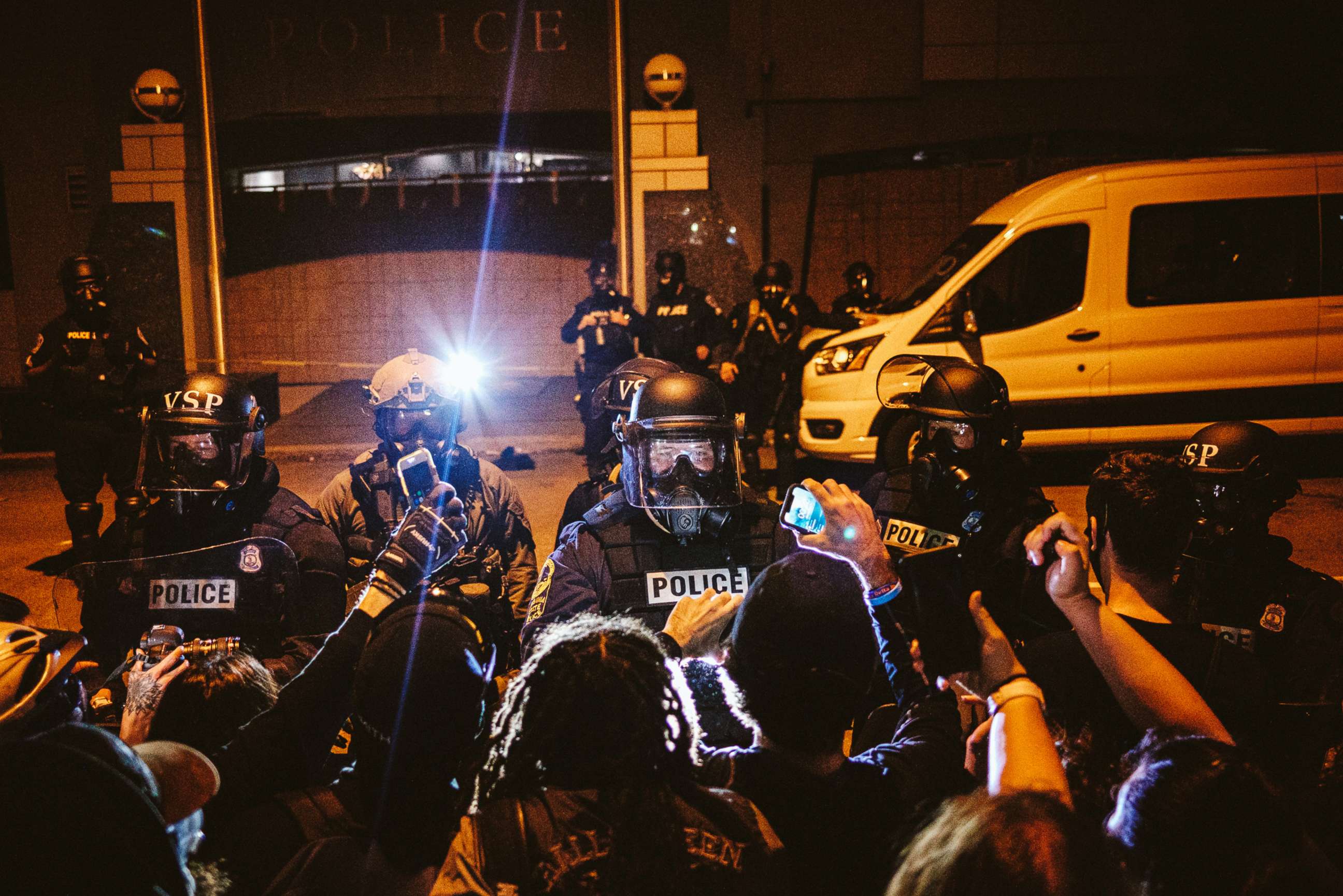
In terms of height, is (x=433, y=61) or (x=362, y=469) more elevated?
(x=433, y=61)

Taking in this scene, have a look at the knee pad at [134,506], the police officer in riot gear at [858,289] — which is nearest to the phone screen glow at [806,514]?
the knee pad at [134,506]

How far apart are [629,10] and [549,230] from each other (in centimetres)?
347

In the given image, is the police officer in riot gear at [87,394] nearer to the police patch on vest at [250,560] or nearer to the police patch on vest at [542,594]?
the police patch on vest at [250,560]

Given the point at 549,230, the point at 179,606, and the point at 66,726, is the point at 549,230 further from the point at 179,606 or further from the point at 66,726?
the point at 66,726

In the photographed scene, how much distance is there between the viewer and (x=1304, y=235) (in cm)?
828

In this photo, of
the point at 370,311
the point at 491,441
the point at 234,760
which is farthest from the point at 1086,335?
the point at 370,311

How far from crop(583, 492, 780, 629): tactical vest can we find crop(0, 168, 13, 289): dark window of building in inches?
611

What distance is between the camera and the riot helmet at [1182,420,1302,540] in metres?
2.90

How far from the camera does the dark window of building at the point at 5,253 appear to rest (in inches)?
603

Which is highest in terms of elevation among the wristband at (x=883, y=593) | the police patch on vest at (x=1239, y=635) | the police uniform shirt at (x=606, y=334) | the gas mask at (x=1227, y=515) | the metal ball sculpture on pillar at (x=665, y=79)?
the metal ball sculpture on pillar at (x=665, y=79)

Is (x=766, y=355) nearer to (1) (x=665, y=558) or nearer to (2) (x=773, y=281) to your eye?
(2) (x=773, y=281)

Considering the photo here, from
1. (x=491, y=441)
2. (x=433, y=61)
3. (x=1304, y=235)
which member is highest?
(x=433, y=61)

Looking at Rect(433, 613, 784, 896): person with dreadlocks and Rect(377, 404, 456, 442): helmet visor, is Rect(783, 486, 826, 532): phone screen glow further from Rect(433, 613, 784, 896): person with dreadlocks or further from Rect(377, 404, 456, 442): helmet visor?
Rect(377, 404, 456, 442): helmet visor

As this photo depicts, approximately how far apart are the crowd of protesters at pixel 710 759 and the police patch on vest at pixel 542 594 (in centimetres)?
81
